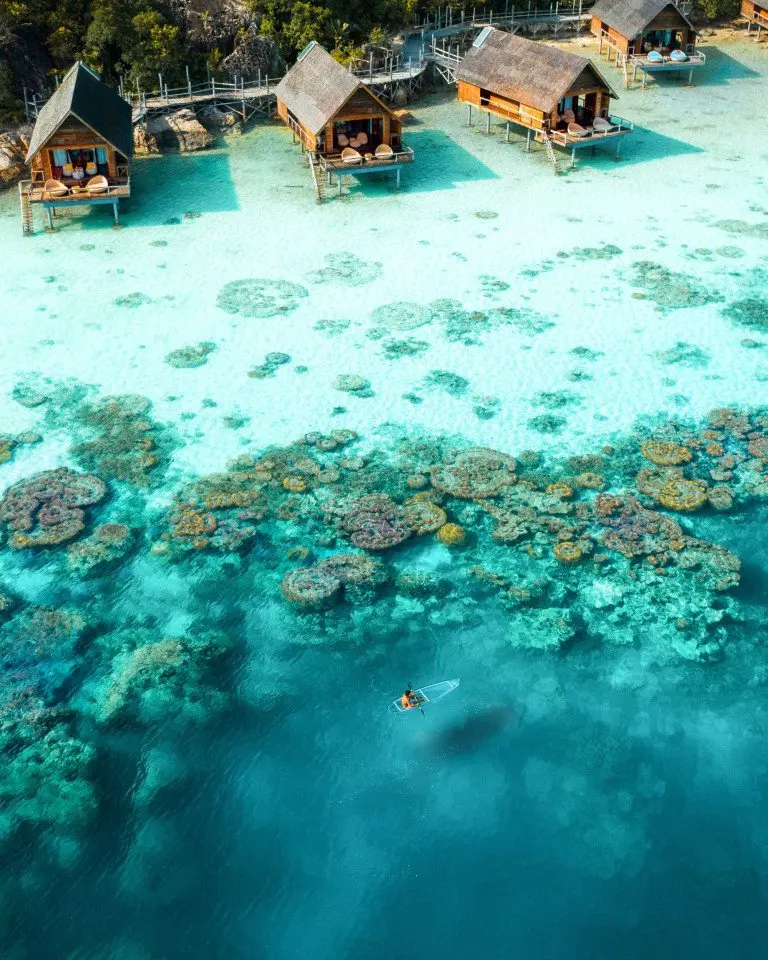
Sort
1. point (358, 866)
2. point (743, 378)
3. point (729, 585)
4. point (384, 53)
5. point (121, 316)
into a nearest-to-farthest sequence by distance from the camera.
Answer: point (358, 866)
point (729, 585)
point (743, 378)
point (121, 316)
point (384, 53)

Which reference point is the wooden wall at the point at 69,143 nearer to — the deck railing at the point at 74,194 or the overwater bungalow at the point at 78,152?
the overwater bungalow at the point at 78,152

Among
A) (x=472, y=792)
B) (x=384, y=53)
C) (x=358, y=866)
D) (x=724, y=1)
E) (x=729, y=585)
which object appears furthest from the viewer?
(x=724, y=1)

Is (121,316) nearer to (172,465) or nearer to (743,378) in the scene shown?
(172,465)

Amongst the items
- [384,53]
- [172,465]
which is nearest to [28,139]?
[384,53]

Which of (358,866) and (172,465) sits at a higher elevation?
(172,465)

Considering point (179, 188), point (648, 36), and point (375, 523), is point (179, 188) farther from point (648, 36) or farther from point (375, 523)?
point (648, 36)
